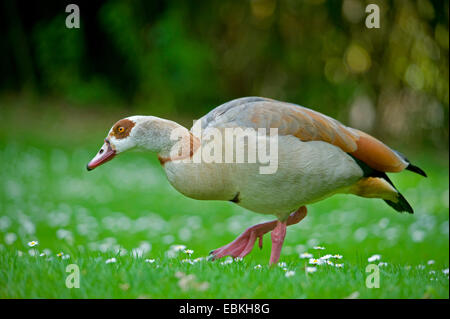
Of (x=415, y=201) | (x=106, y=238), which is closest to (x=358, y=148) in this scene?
(x=106, y=238)

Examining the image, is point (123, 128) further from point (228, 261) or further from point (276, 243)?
point (276, 243)

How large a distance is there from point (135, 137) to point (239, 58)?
9.56m

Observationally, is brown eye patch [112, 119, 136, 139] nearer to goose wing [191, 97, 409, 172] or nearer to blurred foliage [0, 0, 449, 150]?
goose wing [191, 97, 409, 172]

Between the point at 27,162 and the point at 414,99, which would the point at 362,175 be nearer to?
the point at 414,99

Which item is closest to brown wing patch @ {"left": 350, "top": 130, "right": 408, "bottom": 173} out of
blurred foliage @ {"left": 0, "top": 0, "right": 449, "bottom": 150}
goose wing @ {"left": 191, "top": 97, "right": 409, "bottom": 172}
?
goose wing @ {"left": 191, "top": 97, "right": 409, "bottom": 172}

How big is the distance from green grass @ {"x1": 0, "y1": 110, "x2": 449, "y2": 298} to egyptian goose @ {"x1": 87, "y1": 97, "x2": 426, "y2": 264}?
506mm

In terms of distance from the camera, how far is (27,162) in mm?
11641

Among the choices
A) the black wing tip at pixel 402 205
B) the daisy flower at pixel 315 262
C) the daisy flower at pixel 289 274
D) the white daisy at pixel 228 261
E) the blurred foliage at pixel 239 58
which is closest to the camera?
the daisy flower at pixel 289 274

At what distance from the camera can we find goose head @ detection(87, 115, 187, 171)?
11.5ft

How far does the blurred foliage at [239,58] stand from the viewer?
1134cm

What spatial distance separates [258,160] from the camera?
11.1 feet

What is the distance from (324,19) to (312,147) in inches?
353

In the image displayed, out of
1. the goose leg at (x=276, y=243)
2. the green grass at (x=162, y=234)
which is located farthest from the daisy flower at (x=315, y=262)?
the goose leg at (x=276, y=243)

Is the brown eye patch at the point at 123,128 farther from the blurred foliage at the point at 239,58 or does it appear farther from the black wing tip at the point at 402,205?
the blurred foliage at the point at 239,58
